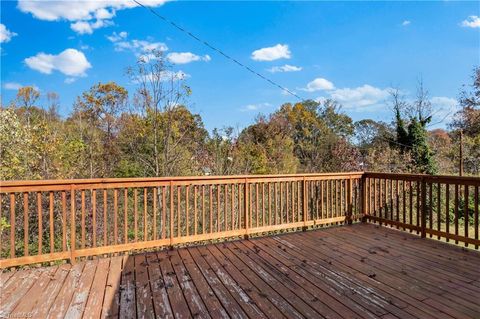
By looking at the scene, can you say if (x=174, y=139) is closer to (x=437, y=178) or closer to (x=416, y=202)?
(x=416, y=202)

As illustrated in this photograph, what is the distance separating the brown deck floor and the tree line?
4.42 metres

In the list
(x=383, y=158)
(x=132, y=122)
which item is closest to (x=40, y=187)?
(x=132, y=122)

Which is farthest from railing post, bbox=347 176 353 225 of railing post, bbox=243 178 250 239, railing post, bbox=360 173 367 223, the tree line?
the tree line

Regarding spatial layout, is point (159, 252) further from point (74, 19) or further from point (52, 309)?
point (74, 19)

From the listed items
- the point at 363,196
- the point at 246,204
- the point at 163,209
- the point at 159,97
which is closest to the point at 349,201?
the point at 363,196

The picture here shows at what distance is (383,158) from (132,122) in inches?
325

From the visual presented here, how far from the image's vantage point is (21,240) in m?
7.00

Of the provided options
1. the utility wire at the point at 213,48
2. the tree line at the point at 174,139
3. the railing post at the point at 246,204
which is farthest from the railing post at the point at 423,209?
the tree line at the point at 174,139

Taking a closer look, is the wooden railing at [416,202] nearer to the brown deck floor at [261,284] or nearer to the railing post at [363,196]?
the railing post at [363,196]

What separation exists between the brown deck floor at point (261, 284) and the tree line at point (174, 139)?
442 cm

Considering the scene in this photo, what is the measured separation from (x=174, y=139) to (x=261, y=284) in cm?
577

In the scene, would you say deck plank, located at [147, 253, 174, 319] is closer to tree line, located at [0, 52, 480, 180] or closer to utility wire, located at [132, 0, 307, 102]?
utility wire, located at [132, 0, 307, 102]

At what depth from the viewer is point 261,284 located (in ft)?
8.38

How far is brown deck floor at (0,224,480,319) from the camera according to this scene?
6.90ft
